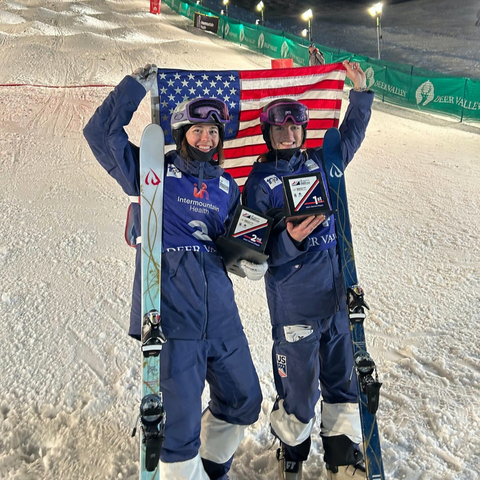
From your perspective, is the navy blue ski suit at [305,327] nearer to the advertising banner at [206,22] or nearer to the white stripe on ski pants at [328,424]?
the white stripe on ski pants at [328,424]

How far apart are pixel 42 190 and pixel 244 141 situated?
4075 millimetres

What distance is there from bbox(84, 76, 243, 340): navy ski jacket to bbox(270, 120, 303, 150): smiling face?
392 millimetres

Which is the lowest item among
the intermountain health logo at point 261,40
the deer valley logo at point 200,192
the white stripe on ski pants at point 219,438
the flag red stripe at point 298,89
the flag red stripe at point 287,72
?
the white stripe on ski pants at point 219,438

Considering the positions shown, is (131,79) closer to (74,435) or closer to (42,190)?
(74,435)

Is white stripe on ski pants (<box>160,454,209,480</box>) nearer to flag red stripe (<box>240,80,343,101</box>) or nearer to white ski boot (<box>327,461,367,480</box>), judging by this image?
white ski boot (<box>327,461,367,480</box>)

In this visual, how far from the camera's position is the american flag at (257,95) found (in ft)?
10.3

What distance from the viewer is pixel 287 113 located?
2500 millimetres

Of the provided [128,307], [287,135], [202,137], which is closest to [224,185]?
[202,137]

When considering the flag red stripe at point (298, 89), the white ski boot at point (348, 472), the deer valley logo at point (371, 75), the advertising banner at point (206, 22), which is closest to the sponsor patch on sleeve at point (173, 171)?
the flag red stripe at point (298, 89)

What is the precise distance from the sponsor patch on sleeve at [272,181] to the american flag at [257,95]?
857 mm

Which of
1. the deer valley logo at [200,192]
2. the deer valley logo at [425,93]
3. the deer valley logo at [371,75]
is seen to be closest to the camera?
Result: the deer valley logo at [200,192]

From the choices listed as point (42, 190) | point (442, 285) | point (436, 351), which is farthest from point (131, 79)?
point (42, 190)

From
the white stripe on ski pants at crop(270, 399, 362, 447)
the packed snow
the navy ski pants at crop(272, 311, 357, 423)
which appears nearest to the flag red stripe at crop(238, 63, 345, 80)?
the navy ski pants at crop(272, 311, 357, 423)

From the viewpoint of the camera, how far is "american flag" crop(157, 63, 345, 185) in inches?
124
